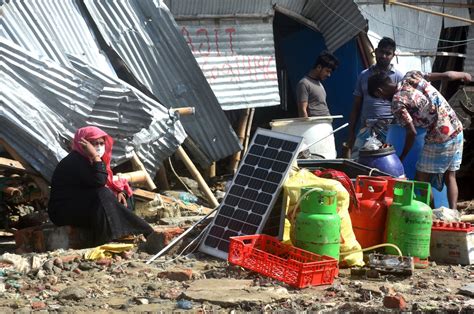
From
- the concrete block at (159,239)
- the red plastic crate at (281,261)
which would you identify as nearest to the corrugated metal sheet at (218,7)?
the concrete block at (159,239)

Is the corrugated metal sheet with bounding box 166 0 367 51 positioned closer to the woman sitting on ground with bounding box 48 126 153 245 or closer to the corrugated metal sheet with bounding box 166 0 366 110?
the corrugated metal sheet with bounding box 166 0 366 110

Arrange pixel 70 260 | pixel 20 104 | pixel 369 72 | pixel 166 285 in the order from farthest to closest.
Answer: pixel 369 72
pixel 20 104
pixel 70 260
pixel 166 285

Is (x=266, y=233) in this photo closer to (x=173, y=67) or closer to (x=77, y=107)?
(x=77, y=107)

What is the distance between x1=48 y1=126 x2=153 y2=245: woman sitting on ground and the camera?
7.74 m

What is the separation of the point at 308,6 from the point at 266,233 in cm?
546

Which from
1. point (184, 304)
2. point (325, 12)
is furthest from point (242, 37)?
point (184, 304)

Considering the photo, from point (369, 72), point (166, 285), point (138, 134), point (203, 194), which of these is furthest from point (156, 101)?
point (166, 285)

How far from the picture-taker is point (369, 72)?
9953 mm

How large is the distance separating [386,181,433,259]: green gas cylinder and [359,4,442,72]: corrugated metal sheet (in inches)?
211

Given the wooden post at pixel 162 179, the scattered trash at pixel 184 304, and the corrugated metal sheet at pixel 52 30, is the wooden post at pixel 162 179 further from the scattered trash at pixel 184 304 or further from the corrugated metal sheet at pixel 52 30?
the scattered trash at pixel 184 304

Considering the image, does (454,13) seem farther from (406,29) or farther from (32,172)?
(32,172)

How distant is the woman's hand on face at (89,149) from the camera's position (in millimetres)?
7824

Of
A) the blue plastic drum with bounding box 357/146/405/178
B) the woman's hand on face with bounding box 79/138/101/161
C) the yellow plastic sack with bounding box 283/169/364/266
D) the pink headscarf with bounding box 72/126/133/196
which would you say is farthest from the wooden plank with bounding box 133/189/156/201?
the yellow plastic sack with bounding box 283/169/364/266

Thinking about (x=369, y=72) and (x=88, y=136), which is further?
(x=369, y=72)
